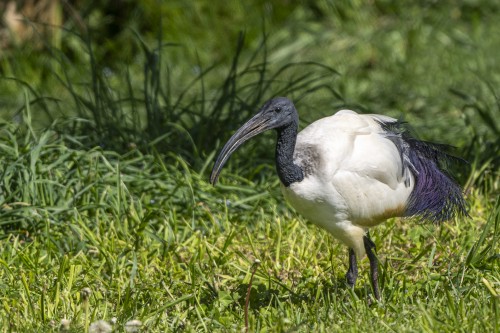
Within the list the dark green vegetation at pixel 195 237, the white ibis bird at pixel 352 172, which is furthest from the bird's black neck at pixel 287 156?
the dark green vegetation at pixel 195 237

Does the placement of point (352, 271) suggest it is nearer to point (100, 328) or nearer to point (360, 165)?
point (360, 165)

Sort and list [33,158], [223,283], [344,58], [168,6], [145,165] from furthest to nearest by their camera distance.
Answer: [168,6], [344,58], [145,165], [33,158], [223,283]

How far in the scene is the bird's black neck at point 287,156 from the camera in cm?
391

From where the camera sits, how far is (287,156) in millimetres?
3943

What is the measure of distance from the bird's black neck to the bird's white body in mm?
33

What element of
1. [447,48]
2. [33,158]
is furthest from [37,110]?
[447,48]

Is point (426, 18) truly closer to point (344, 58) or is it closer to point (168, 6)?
point (344, 58)

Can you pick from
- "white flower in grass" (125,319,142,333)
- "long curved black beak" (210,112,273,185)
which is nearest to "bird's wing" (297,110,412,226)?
"long curved black beak" (210,112,273,185)

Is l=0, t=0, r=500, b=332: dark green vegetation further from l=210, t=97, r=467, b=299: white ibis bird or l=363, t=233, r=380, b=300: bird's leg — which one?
l=210, t=97, r=467, b=299: white ibis bird

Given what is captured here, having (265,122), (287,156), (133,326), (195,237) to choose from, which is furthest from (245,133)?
(195,237)

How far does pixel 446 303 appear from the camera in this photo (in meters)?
3.85

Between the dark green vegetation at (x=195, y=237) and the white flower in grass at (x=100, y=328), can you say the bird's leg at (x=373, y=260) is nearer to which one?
the dark green vegetation at (x=195, y=237)

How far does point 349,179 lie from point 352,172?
4 cm

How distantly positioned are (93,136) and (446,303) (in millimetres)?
2669
